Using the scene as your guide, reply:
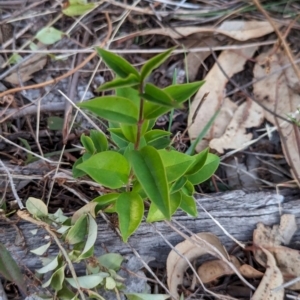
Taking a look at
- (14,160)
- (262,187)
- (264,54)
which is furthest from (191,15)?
(14,160)

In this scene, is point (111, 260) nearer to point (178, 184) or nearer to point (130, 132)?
point (178, 184)

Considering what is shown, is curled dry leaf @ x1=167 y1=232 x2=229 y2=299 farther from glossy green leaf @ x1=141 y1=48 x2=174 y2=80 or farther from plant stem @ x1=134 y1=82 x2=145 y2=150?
glossy green leaf @ x1=141 y1=48 x2=174 y2=80

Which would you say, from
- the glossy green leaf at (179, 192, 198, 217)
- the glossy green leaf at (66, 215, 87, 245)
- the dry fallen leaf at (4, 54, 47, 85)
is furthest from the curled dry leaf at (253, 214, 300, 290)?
the dry fallen leaf at (4, 54, 47, 85)

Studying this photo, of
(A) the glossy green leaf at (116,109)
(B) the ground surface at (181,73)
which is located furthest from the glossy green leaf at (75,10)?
(A) the glossy green leaf at (116,109)

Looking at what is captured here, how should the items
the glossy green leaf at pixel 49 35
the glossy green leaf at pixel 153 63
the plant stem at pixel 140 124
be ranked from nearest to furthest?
the glossy green leaf at pixel 153 63 → the plant stem at pixel 140 124 → the glossy green leaf at pixel 49 35

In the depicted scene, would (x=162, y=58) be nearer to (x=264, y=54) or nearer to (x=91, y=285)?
(x=91, y=285)

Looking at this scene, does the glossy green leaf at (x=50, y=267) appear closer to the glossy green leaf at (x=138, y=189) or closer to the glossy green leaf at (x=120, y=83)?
the glossy green leaf at (x=138, y=189)
